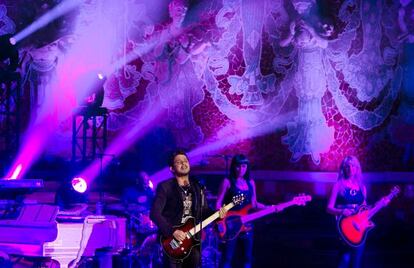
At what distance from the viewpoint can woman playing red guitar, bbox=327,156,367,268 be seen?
6539mm

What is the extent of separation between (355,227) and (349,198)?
1.05 feet

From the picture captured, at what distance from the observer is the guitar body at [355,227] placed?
6.52m

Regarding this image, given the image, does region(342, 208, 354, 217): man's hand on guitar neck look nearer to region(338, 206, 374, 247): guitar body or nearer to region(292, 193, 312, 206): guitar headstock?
region(338, 206, 374, 247): guitar body

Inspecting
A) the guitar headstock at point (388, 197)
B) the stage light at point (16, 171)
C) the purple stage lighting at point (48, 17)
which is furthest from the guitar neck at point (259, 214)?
the purple stage lighting at point (48, 17)

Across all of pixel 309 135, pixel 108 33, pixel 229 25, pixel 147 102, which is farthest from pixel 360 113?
pixel 108 33

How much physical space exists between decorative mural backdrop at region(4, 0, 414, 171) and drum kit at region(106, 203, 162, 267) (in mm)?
3869

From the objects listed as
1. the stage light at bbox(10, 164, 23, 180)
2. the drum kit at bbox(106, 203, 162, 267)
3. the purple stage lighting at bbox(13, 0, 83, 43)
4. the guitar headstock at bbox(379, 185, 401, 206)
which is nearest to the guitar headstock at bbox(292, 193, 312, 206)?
the guitar headstock at bbox(379, 185, 401, 206)

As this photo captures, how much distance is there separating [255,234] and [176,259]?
520 cm

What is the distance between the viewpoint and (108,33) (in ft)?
36.2

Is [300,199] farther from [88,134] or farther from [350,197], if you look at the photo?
[88,134]

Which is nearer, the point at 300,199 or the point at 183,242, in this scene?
the point at 183,242

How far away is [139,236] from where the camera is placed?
24.5ft

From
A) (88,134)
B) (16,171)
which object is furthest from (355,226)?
(88,134)

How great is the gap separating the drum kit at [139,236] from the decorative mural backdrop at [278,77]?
387 cm
